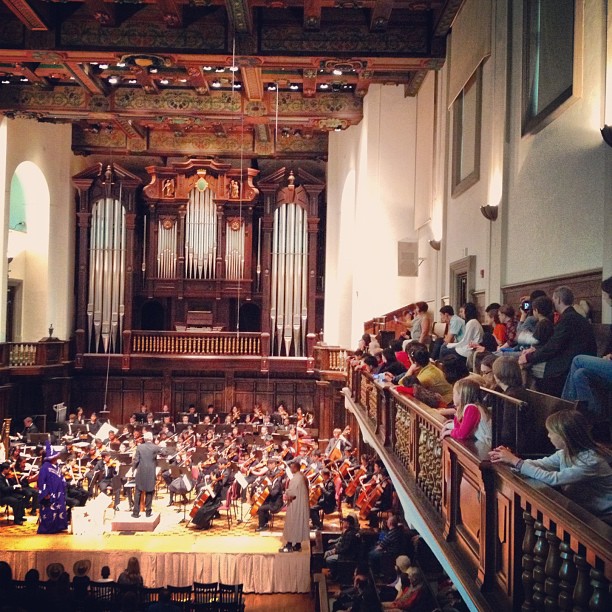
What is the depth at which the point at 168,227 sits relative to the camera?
21.9m

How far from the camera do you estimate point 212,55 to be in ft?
42.1

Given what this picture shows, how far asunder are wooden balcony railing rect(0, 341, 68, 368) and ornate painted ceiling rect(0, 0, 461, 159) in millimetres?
5754

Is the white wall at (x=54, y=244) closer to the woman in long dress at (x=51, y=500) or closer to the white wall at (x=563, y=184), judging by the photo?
the woman in long dress at (x=51, y=500)

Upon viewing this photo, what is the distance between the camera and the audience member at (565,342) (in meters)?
5.02

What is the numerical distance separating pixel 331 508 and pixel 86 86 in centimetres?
1038

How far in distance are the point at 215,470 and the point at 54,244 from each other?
33.5ft

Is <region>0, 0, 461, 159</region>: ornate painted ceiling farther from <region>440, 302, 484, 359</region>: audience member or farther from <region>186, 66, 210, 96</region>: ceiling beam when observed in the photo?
<region>440, 302, 484, 359</region>: audience member

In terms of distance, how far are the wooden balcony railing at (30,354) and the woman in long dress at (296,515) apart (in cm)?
898

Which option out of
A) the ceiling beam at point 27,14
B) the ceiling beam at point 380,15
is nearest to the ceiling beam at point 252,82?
the ceiling beam at point 380,15

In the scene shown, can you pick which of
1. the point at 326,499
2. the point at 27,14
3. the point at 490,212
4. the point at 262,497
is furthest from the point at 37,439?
the point at 490,212

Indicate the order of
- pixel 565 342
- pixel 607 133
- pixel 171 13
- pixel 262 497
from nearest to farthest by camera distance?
pixel 565 342, pixel 607 133, pixel 171 13, pixel 262 497

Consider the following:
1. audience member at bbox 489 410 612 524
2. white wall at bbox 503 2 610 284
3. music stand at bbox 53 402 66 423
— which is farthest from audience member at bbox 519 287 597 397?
music stand at bbox 53 402 66 423

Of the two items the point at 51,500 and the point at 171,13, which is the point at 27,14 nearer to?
the point at 171,13

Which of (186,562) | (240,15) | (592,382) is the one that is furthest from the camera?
(240,15)
